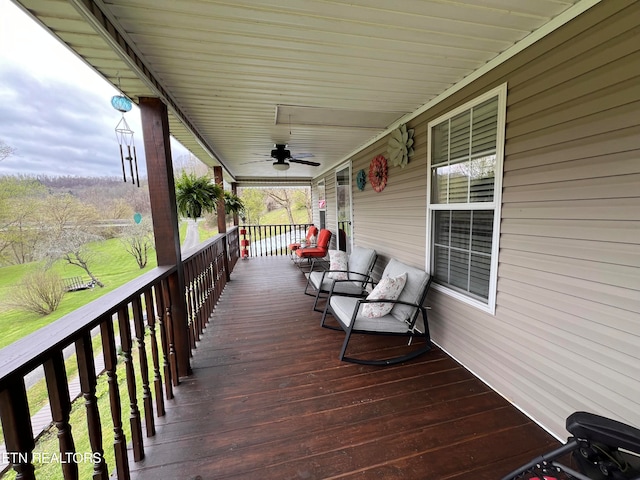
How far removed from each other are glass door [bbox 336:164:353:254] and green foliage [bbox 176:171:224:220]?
9.30 ft

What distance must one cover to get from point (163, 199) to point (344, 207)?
4.22 m

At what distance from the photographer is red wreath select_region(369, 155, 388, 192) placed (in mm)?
3785

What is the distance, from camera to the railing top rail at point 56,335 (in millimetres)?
811

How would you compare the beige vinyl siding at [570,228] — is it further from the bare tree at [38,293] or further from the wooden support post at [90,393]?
the bare tree at [38,293]

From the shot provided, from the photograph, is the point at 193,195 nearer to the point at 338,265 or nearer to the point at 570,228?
the point at 338,265

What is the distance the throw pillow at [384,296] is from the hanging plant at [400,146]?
1503 mm

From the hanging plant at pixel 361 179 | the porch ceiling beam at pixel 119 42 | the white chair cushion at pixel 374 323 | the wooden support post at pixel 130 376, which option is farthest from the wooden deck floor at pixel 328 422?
the hanging plant at pixel 361 179

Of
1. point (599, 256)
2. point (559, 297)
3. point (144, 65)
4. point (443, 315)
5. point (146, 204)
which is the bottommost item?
point (443, 315)

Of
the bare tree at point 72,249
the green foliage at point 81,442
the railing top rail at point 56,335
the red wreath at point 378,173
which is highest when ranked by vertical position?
the red wreath at point 378,173

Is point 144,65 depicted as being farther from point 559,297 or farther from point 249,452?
point 559,297

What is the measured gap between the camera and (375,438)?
1641mm

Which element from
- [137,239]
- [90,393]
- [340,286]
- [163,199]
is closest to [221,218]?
[137,239]

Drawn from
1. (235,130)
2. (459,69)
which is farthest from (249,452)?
(235,130)

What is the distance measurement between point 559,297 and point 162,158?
293cm
